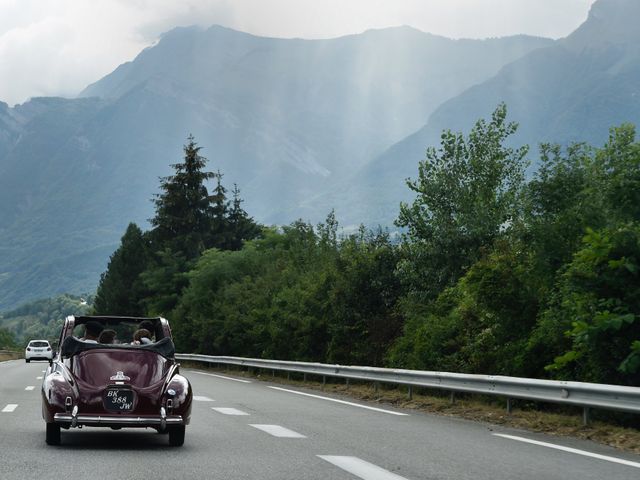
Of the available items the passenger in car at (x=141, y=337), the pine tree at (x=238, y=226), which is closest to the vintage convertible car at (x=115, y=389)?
the passenger in car at (x=141, y=337)

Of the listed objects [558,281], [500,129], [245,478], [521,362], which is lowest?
[245,478]

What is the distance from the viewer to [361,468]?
9320 millimetres

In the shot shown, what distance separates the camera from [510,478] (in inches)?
348

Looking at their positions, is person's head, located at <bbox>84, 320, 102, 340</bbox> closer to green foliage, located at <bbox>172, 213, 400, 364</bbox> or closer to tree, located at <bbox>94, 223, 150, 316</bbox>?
green foliage, located at <bbox>172, 213, 400, 364</bbox>

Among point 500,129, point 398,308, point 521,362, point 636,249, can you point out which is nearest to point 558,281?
point 521,362

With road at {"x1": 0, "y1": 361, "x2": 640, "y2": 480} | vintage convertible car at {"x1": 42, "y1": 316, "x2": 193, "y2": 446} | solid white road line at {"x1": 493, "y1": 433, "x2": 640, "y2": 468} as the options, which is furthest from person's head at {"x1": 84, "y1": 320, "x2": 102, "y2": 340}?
solid white road line at {"x1": 493, "y1": 433, "x2": 640, "y2": 468}

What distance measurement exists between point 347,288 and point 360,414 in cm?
1762

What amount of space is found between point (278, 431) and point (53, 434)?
316 cm

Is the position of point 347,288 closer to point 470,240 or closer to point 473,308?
point 470,240

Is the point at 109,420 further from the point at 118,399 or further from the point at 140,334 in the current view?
the point at 140,334

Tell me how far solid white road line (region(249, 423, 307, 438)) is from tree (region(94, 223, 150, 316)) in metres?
89.0

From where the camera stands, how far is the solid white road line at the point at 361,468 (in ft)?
28.7

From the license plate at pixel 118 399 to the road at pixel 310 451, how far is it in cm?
44

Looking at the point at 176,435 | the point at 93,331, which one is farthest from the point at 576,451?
the point at 93,331
